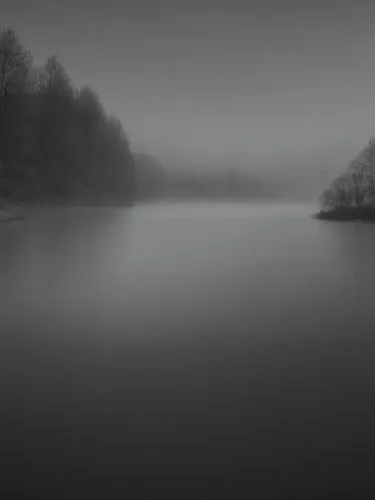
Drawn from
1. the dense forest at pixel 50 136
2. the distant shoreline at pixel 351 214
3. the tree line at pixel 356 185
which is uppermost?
the dense forest at pixel 50 136

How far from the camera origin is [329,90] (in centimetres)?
2266

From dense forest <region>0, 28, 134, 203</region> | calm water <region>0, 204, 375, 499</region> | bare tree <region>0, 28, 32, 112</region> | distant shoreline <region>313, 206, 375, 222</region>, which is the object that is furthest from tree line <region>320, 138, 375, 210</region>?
bare tree <region>0, 28, 32, 112</region>

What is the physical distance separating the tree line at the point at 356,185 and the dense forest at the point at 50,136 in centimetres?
1523

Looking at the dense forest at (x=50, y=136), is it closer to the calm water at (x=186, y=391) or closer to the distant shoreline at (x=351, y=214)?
the calm water at (x=186, y=391)

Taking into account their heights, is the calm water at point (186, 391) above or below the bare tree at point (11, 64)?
below

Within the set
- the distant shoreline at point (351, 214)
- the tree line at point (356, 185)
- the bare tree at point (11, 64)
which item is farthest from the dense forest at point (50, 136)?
the distant shoreline at point (351, 214)

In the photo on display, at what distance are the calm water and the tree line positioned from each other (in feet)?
46.1

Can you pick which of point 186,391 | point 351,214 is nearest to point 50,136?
point 351,214

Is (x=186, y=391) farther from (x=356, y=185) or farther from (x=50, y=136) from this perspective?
(x=50, y=136)

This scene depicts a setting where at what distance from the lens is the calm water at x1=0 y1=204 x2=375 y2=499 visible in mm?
1088

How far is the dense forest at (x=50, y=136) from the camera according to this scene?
45.5ft

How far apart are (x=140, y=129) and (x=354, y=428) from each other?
24.2 meters

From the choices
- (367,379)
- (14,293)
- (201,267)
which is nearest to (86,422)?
(367,379)

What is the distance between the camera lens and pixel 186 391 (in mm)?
1616
